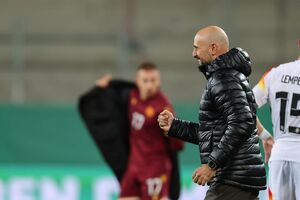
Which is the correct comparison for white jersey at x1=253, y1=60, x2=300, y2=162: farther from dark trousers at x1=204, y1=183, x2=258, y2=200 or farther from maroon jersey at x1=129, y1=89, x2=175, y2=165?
maroon jersey at x1=129, y1=89, x2=175, y2=165

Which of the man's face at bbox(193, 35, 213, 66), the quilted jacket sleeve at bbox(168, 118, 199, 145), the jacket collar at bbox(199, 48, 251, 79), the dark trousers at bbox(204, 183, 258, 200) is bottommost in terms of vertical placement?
the dark trousers at bbox(204, 183, 258, 200)

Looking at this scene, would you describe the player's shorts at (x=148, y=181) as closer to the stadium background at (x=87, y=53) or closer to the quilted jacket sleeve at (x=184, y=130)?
the stadium background at (x=87, y=53)

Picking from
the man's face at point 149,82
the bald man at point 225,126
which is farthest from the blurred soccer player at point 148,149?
the bald man at point 225,126

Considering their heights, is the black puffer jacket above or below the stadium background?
above

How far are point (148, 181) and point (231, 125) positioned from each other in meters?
4.21

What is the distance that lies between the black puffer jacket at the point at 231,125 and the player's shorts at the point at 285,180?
3.43ft

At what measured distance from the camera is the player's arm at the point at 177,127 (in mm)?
5527

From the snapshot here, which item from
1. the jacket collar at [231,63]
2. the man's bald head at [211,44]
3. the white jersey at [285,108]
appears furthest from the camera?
the white jersey at [285,108]

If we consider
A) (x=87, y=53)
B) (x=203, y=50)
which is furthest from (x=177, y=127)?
(x=87, y=53)

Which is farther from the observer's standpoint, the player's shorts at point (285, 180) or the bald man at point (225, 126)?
the player's shorts at point (285, 180)

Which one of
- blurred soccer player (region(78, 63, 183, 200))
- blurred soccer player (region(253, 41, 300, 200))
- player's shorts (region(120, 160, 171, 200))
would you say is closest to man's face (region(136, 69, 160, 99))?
blurred soccer player (region(78, 63, 183, 200))

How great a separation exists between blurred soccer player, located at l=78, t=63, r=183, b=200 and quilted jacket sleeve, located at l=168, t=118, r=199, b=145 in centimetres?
345

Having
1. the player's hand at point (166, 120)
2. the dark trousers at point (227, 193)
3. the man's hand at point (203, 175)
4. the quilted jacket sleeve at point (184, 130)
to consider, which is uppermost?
the player's hand at point (166, 120)

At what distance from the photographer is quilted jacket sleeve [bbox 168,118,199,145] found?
557 centimetres
